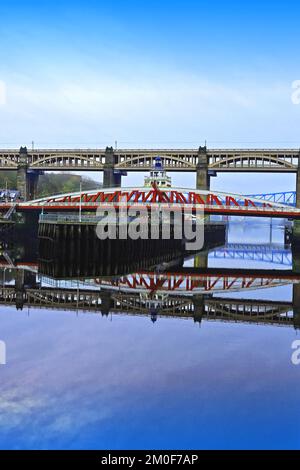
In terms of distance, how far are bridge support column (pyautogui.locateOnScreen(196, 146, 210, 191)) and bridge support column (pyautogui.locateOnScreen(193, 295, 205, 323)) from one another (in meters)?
66.3

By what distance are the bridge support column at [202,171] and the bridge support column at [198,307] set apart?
66.3m

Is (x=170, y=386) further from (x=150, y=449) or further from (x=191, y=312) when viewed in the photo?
(x=191, y=312)

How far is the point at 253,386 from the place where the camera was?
52.8 feet

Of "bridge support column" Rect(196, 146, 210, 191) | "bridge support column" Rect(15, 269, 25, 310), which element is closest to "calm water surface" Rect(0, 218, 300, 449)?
"bridge support column" Rect(15, 269, 25, 310)

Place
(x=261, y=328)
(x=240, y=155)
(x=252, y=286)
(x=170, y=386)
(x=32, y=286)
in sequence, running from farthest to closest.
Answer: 1. (x=240, y=155)
2. (x=252, y=286)
3. (x=32, y=286)
4. (x=261, y=328)
5. (x=170, y=386)

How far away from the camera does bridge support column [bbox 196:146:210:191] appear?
10025 centimetres

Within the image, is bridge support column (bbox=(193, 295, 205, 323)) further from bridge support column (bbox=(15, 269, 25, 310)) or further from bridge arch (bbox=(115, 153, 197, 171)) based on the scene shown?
bridge arch (bbox=(115, 153, 197, 171))

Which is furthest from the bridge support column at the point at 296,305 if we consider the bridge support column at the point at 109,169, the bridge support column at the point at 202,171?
the bridge support column at the point at 109,169

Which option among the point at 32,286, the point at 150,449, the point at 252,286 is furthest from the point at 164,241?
the point at 150,449

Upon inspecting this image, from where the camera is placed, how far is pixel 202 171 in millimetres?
100938

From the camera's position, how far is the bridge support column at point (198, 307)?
28.4m

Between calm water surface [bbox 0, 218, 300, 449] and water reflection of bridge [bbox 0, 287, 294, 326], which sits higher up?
water reflection of bridge [bbox 0, 287, 294, 326]

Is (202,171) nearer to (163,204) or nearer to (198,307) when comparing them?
(163,204)

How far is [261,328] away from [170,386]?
37.3ft
